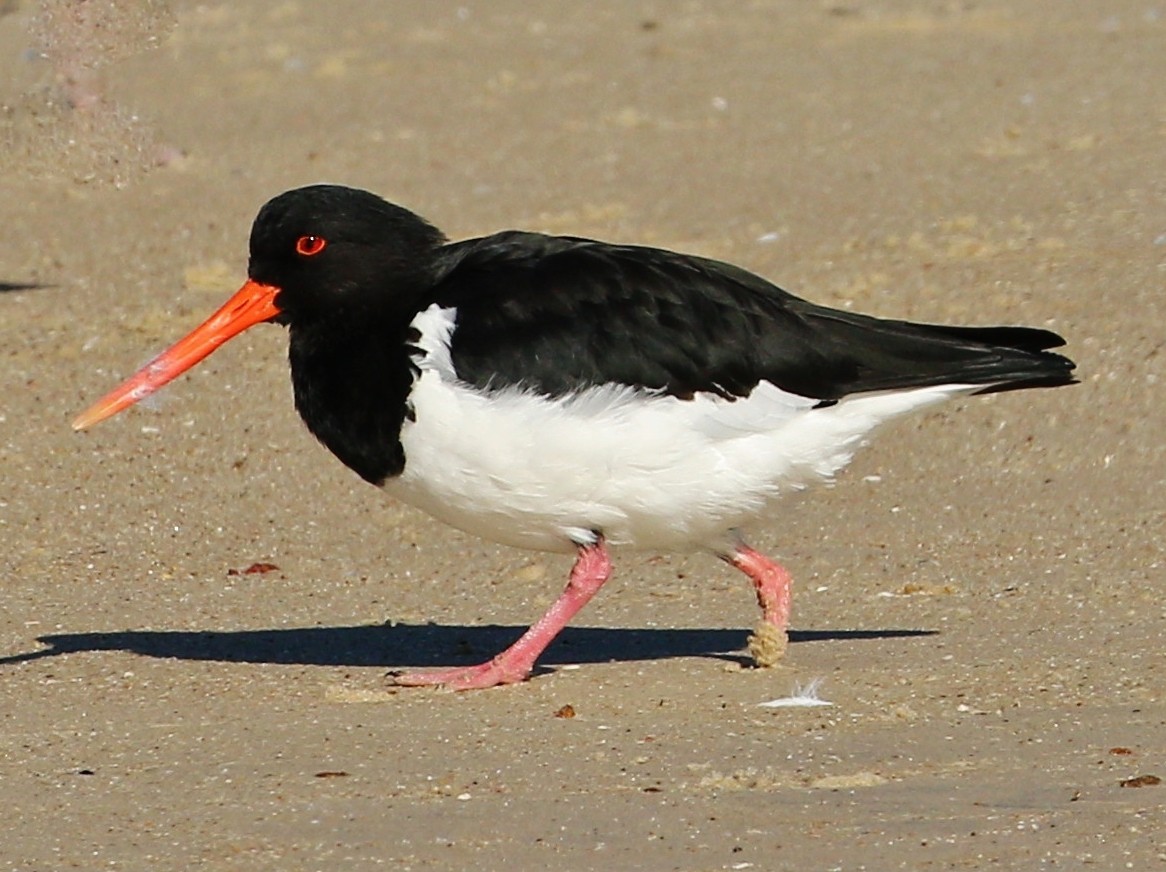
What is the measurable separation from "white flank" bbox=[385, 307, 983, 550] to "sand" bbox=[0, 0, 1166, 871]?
0.90 ft

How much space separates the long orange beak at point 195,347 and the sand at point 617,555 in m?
0.74

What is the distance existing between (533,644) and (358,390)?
2.80 feet

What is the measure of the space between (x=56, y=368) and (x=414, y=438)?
404cm

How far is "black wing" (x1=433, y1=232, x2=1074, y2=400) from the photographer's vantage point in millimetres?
5883

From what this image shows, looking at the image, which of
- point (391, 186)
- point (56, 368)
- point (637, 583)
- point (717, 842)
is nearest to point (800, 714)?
point (717, 842)

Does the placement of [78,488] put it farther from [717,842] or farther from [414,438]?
[717,842]

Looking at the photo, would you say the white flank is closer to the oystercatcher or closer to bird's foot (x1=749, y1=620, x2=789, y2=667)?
the oystercatcher

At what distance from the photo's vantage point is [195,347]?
649 cm

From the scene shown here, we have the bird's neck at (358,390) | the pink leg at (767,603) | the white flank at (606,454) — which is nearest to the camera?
the white flank at (606,454)

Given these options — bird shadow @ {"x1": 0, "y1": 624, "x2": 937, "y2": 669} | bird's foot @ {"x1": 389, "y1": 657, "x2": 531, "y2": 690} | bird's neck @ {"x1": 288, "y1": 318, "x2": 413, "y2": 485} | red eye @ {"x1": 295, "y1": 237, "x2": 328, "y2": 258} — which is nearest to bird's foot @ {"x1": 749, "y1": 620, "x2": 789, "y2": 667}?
bird shadow @ {"x1": 0, "y1": 624, "x2": 937, "y2": 669}

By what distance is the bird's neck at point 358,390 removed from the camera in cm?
590

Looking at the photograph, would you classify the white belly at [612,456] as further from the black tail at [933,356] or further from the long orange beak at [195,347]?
the long orange beak at [195,347]

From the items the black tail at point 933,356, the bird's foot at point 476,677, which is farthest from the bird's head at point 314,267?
the black tail at point 933,356

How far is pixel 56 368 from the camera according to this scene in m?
9.45
